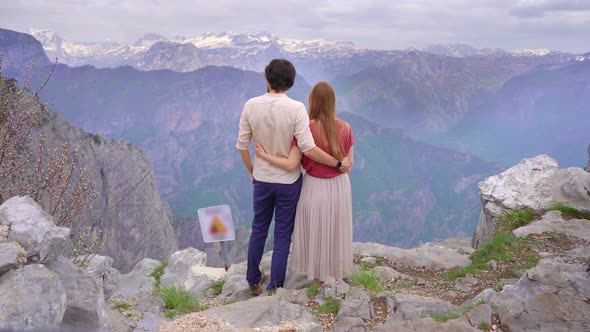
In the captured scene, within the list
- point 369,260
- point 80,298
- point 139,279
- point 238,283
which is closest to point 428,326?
point 80,298

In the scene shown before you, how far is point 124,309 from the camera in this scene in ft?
23.9

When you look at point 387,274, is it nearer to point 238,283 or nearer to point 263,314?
point 238,283

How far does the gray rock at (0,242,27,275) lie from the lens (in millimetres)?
4180

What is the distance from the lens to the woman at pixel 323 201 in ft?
22.0

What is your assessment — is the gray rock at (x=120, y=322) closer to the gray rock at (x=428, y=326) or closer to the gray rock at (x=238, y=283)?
the gray rock at (x=238, y=283)

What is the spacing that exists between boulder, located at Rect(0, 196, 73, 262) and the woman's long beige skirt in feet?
11.5

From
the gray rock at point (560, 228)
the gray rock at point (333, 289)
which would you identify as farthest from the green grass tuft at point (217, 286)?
the gray rock at point (560, 228)

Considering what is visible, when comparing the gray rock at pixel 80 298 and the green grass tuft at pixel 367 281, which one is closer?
the gray rock at pixel 80 298

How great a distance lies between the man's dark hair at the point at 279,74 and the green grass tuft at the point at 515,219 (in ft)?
27.1

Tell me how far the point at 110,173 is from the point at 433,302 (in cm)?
10182

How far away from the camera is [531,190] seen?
516 inches

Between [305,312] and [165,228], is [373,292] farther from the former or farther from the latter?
[165,228]

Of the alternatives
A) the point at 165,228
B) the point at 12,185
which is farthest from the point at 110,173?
the point at 12,185

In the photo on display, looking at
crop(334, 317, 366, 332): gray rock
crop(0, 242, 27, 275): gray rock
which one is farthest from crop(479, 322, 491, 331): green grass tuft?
crop(0, 242, 27, 275): gray rock
